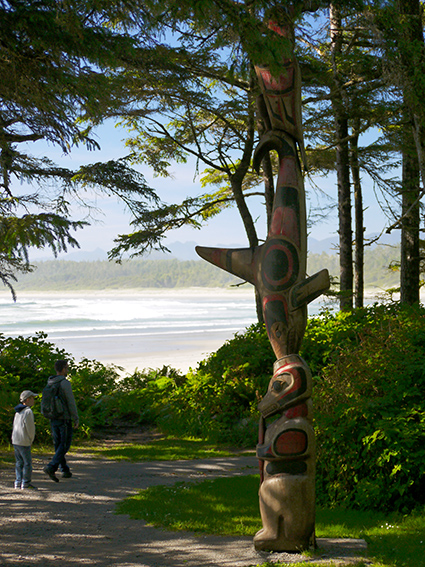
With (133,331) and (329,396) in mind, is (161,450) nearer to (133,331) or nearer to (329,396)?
(329,396)

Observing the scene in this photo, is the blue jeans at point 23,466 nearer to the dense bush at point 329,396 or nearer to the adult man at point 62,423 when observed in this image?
Answer: the adult man at point 62,423

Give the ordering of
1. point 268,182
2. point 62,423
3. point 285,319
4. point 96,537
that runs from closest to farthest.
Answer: point 285,319, point 96,537, point 62,423, point 268,182

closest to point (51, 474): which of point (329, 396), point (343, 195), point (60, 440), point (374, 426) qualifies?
point (60, 440)

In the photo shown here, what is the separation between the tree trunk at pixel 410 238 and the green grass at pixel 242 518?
22.2 feet

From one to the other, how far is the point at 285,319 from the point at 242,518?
94.9 inches

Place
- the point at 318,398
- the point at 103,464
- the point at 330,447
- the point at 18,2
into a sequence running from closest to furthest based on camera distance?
the point at 18,2 → the point at 330,447 → the point at 318,398 → the point at 103,464

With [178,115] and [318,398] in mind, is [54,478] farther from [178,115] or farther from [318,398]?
[178,115]

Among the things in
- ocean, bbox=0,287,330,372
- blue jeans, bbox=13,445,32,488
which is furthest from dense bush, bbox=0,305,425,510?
ocean, bbox=0,287,330,372

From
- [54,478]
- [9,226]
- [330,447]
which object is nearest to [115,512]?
[54,478]

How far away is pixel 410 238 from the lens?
12.4 meters

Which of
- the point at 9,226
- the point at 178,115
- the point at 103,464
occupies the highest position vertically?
the point at 178,115

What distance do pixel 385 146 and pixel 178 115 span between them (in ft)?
18.6

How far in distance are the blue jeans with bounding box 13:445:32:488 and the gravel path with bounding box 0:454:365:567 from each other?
0.17 m

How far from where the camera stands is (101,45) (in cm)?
702
